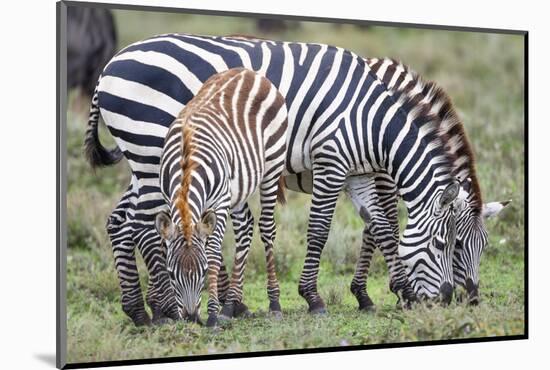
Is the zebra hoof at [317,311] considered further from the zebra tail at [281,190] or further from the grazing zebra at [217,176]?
the zebra tail at [281,190]

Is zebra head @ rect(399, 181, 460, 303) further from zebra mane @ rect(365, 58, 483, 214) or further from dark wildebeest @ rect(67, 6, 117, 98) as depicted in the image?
dark wildebeest @ rect(67, 6, 117, 98)

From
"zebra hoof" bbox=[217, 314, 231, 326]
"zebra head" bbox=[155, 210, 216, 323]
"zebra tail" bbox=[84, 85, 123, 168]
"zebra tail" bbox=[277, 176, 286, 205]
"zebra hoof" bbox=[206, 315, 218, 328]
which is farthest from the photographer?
"zebra tail" bbox=[277, 176, 286, 205]

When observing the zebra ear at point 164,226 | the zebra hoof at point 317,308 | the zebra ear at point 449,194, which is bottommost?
the zebra hoof at point 317,308

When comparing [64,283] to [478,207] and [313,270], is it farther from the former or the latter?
[478,207]

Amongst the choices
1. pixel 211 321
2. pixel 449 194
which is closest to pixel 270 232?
pixel 211 321

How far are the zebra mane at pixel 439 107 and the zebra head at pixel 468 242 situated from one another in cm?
16

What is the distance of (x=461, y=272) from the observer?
827 centimetres

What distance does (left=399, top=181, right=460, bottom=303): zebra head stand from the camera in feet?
26.1

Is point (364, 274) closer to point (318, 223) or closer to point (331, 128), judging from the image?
point (318, 223)

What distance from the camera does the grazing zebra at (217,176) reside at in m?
7.00

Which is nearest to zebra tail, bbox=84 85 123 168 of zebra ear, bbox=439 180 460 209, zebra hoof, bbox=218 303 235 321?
zebra hoof, bbox=218 303 235 321

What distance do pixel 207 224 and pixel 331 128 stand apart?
1.39m

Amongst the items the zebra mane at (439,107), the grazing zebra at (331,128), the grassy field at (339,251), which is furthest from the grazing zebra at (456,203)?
the grassy field at (339,251)

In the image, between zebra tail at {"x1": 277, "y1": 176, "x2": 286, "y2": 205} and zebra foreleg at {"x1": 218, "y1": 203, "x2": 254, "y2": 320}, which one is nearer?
zebra foreleg at {"x1": 218, "y1": 203, "x2": 254, "y2": 320}
